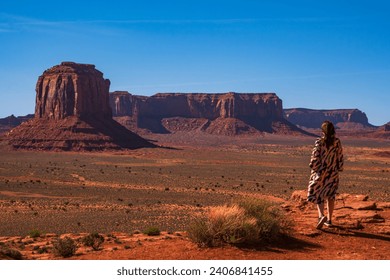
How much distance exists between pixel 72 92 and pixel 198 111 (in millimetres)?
82309

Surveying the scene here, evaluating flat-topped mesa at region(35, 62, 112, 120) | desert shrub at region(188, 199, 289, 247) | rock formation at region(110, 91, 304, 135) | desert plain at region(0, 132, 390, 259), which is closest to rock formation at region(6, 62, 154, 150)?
flat-topped mesa at region(35, 62, 112, 120)

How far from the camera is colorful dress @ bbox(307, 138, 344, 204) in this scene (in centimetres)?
985

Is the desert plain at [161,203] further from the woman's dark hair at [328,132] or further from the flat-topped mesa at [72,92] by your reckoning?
the flat-topped mesa at [72,92]

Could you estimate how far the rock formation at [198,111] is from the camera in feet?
564

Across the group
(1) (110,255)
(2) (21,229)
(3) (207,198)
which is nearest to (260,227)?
(1) (110,255)

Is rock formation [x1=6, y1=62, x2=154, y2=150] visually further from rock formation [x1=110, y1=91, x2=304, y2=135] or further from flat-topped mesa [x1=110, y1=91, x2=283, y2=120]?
flat-topped mesa [x1=110, y1=91, x2=283, y2=120]

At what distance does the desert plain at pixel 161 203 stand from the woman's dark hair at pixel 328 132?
73.6 inches

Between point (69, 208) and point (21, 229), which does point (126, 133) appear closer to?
point (69, 208)

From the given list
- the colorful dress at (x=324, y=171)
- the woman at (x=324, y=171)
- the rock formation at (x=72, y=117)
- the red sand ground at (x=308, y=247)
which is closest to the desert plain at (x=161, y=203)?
the red sand ground at (x=308, y=247)

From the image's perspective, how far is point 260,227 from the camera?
28.4 feet

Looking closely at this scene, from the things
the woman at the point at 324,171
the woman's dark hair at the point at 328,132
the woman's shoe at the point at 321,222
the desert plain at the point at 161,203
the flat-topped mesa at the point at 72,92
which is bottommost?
the desert plain at the point at 161,203

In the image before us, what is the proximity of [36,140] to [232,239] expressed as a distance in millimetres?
91776

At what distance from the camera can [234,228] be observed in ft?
27.5

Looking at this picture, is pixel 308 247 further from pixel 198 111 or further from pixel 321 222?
pixel 198 111
